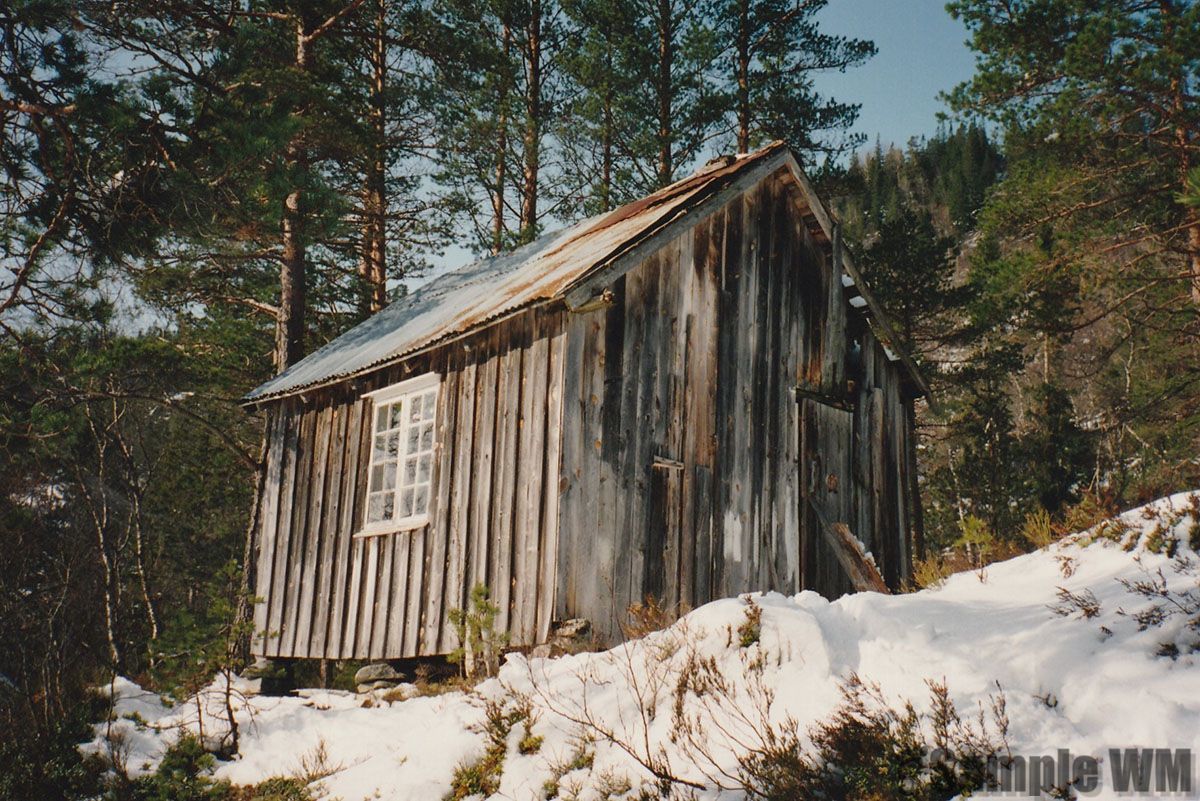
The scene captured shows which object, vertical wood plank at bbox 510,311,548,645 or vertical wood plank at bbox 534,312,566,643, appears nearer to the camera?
vertical wood plank at bbox 534,312,566,643

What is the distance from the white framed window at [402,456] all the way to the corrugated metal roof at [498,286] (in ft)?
1.71

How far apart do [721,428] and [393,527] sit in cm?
391

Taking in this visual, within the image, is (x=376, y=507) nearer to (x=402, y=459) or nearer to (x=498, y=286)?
(x=402, y=459)

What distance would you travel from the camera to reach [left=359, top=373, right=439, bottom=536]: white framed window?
9477mm

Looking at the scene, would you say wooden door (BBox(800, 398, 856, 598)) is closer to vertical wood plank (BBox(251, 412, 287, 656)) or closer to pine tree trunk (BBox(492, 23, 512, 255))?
vertical wood plank (BBox(251, 412, 287, 656))

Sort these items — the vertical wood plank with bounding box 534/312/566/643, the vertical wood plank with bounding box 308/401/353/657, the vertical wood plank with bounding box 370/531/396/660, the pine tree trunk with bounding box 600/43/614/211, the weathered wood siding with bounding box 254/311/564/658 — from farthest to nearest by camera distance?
the pine tree trunk with bounding box 600/43/614/211 < the vertical wood plank with bounding box 308/401/353/657 < the vertical wood plank with bounding box 370/531/396/660 < the weathered wood siding with bounding box 254/311/564/658 < the vertical wood plank with bounding box 534/312/566/643

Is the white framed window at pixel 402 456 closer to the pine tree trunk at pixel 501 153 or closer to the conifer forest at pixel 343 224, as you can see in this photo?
the conifer forest at pixel 343 224

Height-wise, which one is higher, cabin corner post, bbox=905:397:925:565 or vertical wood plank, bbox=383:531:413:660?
cabin corner post, bbox=905:397:925:565

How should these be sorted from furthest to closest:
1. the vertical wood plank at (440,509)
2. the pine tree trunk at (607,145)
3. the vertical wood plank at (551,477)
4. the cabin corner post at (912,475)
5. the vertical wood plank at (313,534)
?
the pine tree trunk at (607,145) → the cabin corner post at (912,475) → the vertical wood plank at (313,534) → the vertical wood plank at (440,509) → the vertical wood plank at (551,477)

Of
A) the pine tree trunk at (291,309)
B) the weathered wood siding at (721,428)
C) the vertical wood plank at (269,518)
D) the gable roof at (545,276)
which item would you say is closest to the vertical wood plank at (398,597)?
the gable roof at (545,276)

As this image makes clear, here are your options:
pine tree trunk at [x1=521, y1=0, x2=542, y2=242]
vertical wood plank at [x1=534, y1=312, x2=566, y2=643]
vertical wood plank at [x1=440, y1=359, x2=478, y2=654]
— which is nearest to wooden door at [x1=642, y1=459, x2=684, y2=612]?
vertical wood plank at [x1=534, y1=312, x2=566, y2=643]

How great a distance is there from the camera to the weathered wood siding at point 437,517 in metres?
7.98

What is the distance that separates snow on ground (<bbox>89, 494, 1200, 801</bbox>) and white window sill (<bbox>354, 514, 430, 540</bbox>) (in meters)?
3.00

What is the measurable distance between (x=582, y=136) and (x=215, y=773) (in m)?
17.8
